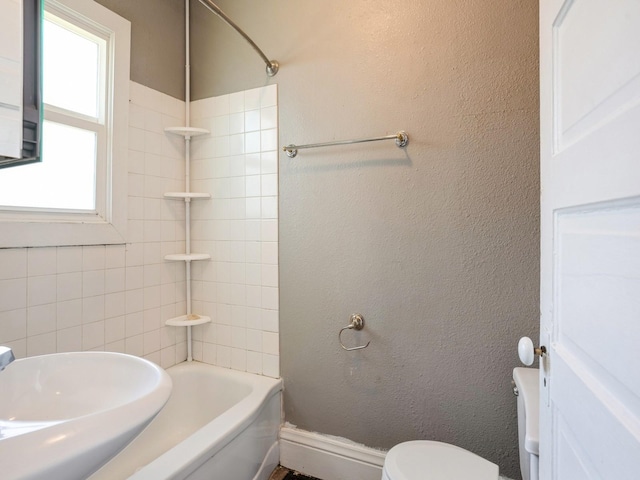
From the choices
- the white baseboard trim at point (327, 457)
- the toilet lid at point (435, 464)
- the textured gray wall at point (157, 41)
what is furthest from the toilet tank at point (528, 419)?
the textured gray wall at point (157, 41)

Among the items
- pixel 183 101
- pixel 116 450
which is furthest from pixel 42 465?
pixel 183 101

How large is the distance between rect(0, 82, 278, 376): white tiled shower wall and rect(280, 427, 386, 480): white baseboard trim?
14.3 inches

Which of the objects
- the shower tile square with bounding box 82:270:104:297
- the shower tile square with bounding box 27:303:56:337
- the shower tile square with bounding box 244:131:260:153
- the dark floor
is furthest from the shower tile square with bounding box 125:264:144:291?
the dark floor

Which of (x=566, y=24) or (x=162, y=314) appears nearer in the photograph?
(x=566, y=24)

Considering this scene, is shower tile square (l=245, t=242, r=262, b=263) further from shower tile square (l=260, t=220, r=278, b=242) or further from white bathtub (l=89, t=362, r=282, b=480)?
white bathtub (l=89, t=362, r=282, b=480)

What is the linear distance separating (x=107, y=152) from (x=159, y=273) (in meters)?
0.69

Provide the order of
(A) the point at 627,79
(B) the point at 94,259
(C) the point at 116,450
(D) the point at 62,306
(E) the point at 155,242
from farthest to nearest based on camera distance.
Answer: (E) the point at 155,242 < (B) the point at 94,259 < (D) the point at 62,306 < (C) the point at 116,450 < (A) the point at 627,79

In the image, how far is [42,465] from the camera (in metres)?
0.46

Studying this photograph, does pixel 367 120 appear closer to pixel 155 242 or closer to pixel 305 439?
pixel 155 242

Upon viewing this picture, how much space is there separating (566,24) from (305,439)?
191cm

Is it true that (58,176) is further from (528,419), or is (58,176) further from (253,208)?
(528,419)

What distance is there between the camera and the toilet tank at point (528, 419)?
32.4 inches

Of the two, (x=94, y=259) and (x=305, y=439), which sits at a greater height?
(x=94, y=259)

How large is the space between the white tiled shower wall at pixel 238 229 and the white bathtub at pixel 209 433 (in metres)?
0.12
